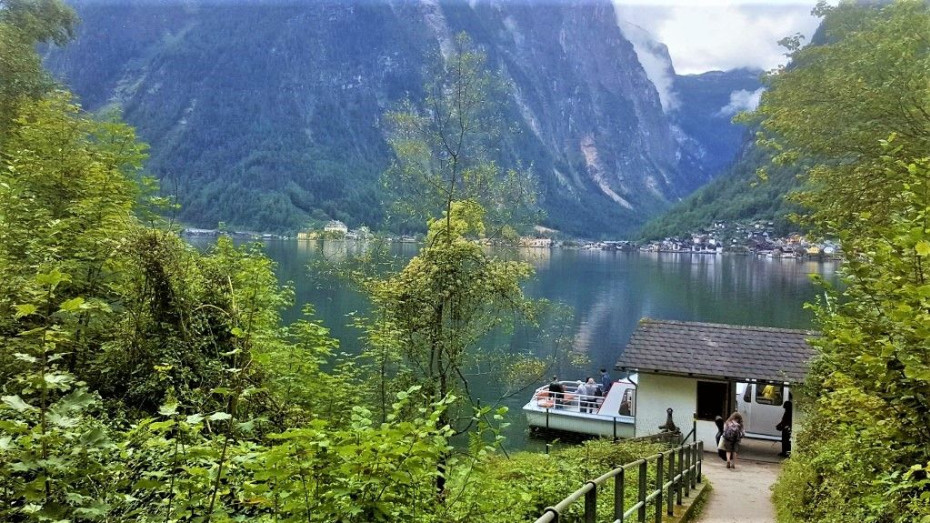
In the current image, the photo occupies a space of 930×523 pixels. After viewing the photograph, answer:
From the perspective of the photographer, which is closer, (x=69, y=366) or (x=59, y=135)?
(x=69, y=366)

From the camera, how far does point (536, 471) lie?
966cm

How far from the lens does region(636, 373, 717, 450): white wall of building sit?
19.5 meters

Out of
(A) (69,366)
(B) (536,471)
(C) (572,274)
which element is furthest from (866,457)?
(C) (572,274)

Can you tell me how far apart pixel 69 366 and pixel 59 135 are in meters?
4.55

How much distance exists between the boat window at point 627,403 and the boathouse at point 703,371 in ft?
12.7

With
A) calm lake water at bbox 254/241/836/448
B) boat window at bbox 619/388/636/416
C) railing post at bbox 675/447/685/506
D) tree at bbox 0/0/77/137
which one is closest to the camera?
railing post at bbox 675/447/685/506

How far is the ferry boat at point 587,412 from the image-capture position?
2355 cm

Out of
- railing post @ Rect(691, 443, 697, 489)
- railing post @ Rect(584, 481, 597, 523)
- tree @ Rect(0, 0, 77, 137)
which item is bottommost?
railing post @ Rect(691, 443, 697, 489)

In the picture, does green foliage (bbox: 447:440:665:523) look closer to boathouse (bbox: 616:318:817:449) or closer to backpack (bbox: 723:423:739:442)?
backpack (bbox: 723:423:739:442)

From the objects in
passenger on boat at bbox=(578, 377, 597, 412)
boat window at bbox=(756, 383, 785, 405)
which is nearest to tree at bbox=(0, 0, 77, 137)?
passenger on boat at bbox=(578, 377, 597, 412)

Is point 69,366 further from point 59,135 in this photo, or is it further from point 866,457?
point 866,457

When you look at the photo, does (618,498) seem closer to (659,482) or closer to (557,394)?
(659,482)

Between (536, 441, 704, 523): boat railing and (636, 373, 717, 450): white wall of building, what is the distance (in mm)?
7726

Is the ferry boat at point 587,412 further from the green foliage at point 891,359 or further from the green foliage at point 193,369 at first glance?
the green foliage at point 891,359
